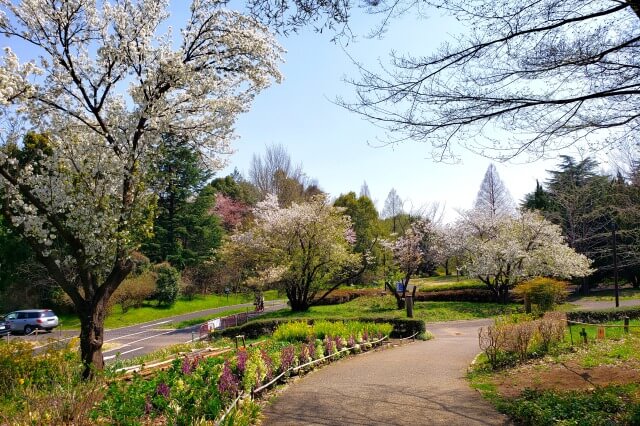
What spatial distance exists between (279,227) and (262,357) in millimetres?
18364

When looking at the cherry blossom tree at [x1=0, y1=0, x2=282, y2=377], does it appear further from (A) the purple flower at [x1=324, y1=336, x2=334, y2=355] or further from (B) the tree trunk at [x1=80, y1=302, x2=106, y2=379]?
(A) the purple flower at [x1=324, y1=336, x2=334, y2=355]

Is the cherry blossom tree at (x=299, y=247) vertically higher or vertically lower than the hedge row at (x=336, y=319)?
higher

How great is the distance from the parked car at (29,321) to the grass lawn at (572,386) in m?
23.4

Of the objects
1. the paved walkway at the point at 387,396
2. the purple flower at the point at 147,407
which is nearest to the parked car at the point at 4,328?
the paved walkway at the point at 387,396

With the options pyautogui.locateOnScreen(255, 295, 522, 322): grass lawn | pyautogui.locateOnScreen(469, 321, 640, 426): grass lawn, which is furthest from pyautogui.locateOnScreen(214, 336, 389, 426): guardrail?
pyautogui.locateOnScreen(255, 295, 522, 322): grass lawn

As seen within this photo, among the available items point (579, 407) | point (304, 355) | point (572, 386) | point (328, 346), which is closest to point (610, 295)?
point (328, 346)

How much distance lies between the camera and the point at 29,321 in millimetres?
24766

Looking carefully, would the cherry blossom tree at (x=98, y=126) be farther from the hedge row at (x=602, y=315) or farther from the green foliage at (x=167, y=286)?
the green foliage at (x=167, y=286)

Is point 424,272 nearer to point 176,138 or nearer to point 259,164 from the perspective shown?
point 259,164

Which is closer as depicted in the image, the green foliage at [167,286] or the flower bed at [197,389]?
the flower bed at [197,389]

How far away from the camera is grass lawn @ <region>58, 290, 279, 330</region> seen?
1124 inches

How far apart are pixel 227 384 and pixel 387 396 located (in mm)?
2619

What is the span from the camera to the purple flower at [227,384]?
19.4 feet

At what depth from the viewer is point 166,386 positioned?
518 centimetres
